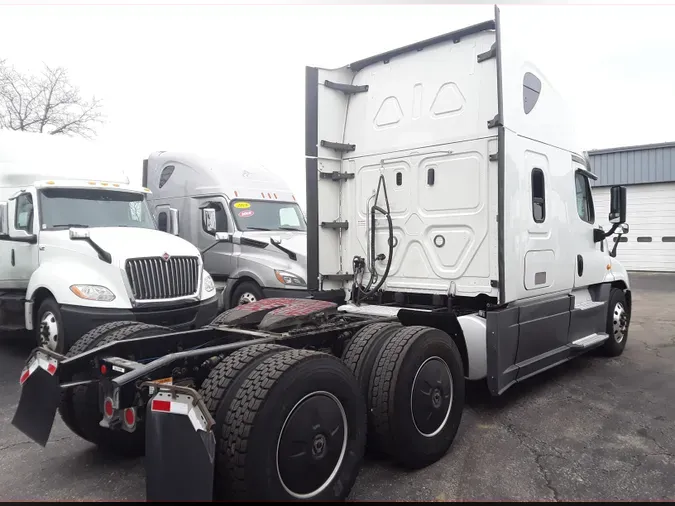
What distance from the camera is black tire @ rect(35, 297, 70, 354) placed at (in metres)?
6.37

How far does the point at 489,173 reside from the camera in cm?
490

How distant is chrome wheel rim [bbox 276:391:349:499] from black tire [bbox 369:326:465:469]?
1.57 ft

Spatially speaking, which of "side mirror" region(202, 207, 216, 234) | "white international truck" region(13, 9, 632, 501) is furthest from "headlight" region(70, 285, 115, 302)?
"side mirror" region(202, 207, 216, 234)

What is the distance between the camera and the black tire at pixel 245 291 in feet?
29.8

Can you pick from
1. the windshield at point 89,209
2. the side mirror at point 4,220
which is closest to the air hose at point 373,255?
the windshield at point 89,209

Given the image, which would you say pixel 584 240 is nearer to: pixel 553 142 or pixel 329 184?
pixel 553 142

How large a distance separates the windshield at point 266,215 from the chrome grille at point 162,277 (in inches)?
99.6

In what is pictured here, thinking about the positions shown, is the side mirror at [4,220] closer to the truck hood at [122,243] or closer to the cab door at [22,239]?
the cab door at [22,239]

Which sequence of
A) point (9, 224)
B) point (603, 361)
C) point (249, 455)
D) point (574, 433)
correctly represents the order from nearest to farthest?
point (249, 455) < point (574, 433) < point (603, 361) < point (9, 224)

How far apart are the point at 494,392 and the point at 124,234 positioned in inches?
207

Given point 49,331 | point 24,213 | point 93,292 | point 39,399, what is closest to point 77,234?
point 93,292

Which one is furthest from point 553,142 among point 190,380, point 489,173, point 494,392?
point 190,380

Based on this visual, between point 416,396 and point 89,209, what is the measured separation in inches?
236

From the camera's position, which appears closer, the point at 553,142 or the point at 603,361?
the point at 553,142
